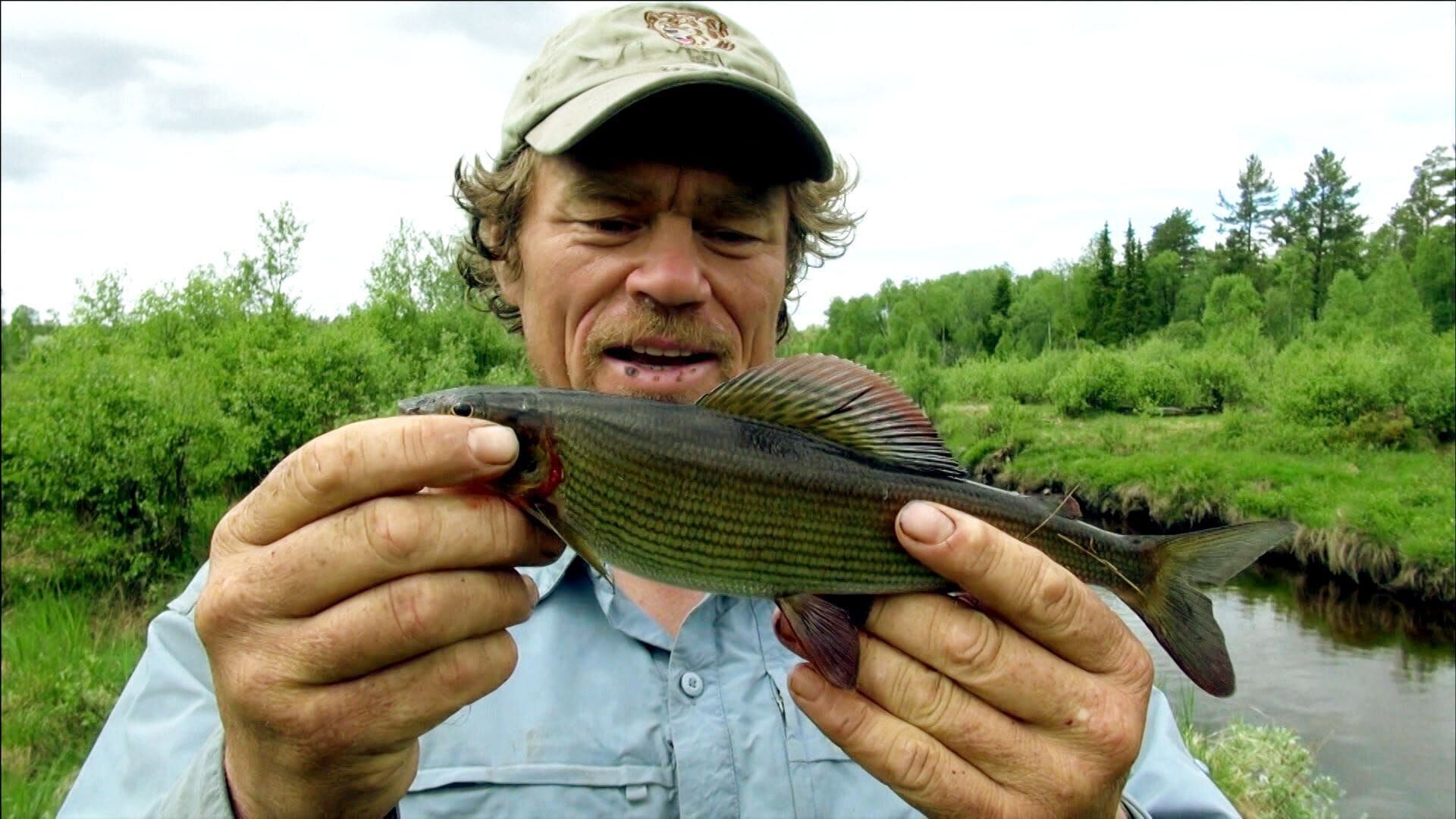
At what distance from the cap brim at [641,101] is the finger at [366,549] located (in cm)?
156

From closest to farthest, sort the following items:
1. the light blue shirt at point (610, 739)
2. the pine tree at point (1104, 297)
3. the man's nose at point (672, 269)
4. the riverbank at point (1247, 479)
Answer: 1. the light blue shirt at point (610, 739)
2. the man's nose at point (672, 269)
3. the riverbank at point (1247, 479)
4. the pine tree at point (1104, 297)

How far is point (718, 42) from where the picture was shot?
3568 mm

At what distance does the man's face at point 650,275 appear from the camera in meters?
3.19

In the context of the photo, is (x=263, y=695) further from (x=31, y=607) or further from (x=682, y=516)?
(x=31, y=607)

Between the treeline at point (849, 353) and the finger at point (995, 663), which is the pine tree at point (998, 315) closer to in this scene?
the treeline at point (849, 353)

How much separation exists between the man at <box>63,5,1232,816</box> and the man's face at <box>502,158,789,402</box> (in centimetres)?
1

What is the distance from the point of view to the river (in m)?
13.7

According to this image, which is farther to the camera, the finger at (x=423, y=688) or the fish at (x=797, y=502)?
the fish at (x=797, y=502)

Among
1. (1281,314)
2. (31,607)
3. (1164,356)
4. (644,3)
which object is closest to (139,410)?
(31,607)

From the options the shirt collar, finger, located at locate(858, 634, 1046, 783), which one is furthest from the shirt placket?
finger, located at locate(858, 634, 1046, 783)

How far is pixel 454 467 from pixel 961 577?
110 centimetres

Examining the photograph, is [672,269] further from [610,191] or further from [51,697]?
[51,697]

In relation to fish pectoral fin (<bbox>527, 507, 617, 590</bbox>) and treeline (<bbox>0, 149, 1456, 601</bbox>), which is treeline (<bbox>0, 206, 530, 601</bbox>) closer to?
treeline (<bbox>0, 149, 1456, 601</bbox>)

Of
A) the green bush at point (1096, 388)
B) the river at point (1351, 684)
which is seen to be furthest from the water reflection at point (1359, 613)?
the green bush at point (1096, 388)
